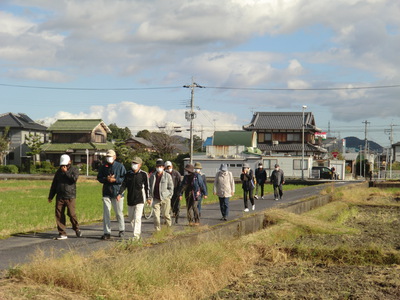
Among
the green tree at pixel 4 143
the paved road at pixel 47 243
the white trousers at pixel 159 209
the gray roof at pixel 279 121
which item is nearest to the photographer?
the paved road at pixel 47 243

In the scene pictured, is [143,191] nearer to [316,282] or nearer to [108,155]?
[108,155]

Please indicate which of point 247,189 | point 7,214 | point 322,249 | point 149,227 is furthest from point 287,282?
point 7,214

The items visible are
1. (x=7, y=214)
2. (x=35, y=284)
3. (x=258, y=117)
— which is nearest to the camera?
(x=35, y=284)

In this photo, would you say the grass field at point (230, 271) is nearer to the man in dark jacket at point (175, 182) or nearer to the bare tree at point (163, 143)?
the man in dark jacket at point (175, 182)

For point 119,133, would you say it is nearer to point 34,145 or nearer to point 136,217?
point 34,145

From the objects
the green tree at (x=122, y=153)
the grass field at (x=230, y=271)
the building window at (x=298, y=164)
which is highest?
the green tree at (x=122, y=153)

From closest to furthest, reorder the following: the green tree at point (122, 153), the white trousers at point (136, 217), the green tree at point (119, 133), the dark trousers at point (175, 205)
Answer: the white trousers at point (136, 217) < the dark trousers at point (175, 205) < the green tree at point (122, 153) < the green tree at point (119, 133)

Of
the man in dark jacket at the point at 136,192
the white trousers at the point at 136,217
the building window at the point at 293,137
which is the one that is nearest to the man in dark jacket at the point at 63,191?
the man in dark jacket at the point at 136,192

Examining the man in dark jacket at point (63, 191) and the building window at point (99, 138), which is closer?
the man in dark jacket at point (63, 191)

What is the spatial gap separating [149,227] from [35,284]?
8.28 meters

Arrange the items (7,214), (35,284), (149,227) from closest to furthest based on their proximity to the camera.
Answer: (35,284) → (149,227) → (7,214)

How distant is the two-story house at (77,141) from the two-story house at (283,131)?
64.4 ft

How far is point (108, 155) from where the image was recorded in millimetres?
11820

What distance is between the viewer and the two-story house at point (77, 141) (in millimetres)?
75500
